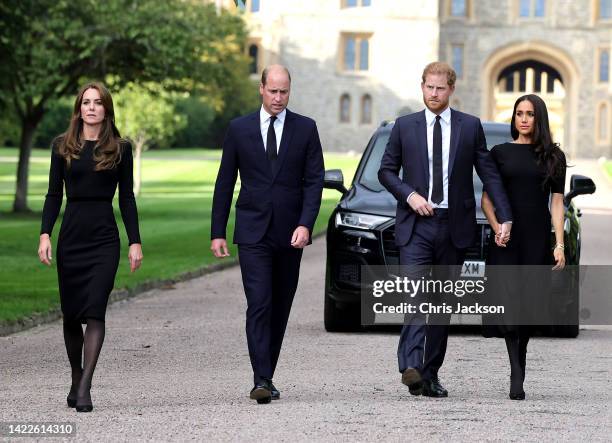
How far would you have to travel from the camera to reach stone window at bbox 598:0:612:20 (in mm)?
92125

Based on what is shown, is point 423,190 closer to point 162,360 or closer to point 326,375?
point 326,375

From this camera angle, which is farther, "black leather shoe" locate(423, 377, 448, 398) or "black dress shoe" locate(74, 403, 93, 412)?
"black leather shoe" locate(423, 377, 448, 398)

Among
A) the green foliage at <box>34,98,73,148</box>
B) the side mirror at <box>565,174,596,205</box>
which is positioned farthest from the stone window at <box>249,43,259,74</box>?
the side mirror at <box>565,174,596,205</box>

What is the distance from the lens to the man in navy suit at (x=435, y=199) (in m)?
8.65

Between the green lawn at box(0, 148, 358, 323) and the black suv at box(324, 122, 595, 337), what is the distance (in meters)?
2.87

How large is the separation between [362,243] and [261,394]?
13.3 ft

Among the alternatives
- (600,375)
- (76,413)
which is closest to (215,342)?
(600,375)

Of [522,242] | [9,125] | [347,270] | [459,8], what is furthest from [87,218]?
[459,8]

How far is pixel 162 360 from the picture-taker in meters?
10.6

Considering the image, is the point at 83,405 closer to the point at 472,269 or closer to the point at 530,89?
the point at 472,269

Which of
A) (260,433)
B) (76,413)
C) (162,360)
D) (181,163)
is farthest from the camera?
(181,163)

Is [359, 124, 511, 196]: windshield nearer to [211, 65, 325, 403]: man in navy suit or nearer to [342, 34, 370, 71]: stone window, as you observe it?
[211, 65, 325, 403]: man in navy suit

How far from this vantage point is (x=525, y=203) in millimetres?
8875

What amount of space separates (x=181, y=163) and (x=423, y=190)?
65.5 m
